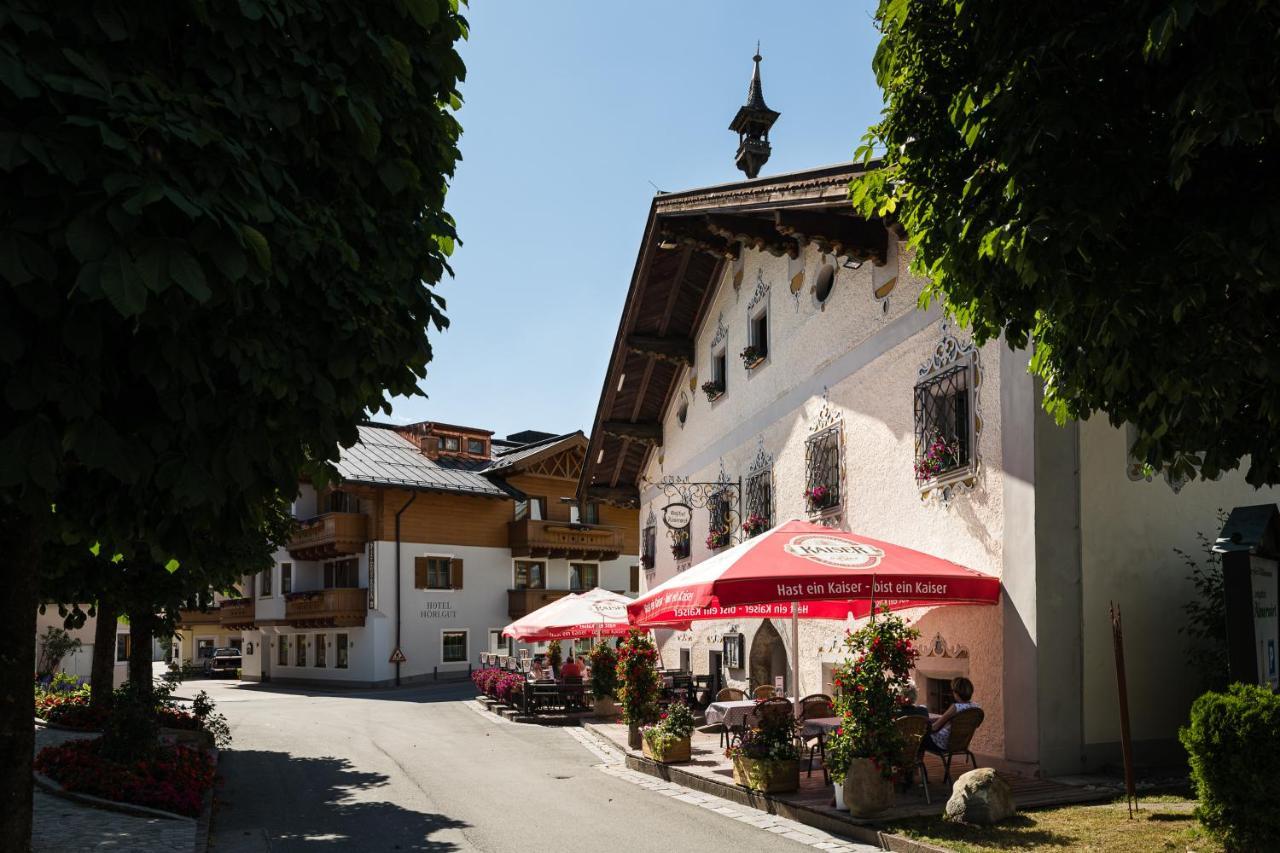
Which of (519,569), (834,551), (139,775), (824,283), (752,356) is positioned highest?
(824,283)

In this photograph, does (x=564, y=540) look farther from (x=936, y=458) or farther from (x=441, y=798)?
(x=936, y=458)

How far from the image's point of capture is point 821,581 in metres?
11.8

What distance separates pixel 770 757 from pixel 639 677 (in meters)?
4.70

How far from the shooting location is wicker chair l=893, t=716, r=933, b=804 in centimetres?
1047

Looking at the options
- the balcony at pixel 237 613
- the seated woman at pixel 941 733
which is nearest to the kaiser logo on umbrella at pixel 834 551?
the seated woman at pixel 941 733

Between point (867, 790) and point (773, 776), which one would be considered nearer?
point (867, 790)

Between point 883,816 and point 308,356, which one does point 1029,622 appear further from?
point 308,356

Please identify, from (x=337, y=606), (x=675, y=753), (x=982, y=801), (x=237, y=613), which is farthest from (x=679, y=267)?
(x=237, y=613)

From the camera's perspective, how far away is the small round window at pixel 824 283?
17.2 metres

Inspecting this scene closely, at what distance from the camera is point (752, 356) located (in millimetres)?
20172

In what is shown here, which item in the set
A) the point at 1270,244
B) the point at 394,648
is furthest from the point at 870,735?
the point at 394,648

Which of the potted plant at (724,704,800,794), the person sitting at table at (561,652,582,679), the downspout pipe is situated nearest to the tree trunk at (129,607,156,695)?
the potted plant at (724,704,800,794)

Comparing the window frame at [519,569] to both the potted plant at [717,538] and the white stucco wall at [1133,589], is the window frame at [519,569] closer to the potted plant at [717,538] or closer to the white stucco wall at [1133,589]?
the potted plant at [717,538]

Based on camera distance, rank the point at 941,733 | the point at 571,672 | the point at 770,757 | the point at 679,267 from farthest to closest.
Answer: the point at 571,672 < the point at 679,267 < the point at 770,757 < the point at 941,733
